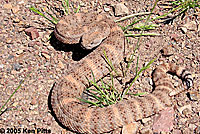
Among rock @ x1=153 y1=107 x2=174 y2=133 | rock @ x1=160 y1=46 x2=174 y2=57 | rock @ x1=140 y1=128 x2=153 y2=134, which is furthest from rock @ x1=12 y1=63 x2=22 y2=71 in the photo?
rock @ x1=160 y1=46 x2=174 y2=57

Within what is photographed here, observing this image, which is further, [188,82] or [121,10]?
[121,10]

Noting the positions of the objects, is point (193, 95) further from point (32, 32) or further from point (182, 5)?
point (32, 32)

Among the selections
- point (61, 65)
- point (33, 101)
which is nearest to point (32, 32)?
point (61, 65)

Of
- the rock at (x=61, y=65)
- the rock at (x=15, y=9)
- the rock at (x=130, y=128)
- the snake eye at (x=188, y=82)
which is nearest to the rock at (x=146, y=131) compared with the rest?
the rock at (x=130, y=128)

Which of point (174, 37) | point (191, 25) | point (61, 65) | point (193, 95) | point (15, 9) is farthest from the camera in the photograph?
point (15, 9)

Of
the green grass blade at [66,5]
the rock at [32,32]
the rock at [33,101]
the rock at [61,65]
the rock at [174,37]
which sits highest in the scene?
the rock at [174,37]

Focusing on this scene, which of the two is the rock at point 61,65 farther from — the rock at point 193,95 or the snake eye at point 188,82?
the rock at point 193,95
